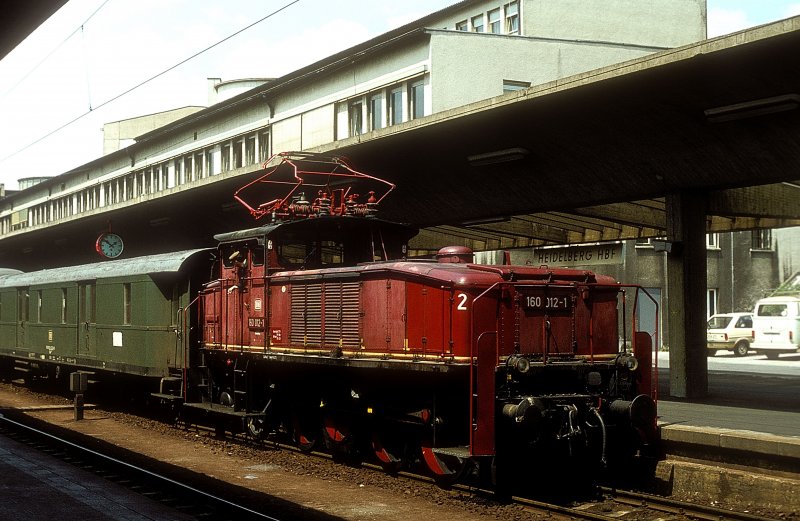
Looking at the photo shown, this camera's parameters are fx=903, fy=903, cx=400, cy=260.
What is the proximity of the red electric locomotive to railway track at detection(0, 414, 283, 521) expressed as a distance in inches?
87.2

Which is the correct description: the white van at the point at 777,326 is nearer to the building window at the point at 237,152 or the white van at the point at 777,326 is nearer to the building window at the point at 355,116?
the building window at the point at 355,116

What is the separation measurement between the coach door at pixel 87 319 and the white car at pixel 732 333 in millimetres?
27690

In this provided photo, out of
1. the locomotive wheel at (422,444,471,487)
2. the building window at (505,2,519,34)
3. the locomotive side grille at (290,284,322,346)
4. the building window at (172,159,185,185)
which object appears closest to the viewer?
the locomotive wheel at (422,444,471,487)

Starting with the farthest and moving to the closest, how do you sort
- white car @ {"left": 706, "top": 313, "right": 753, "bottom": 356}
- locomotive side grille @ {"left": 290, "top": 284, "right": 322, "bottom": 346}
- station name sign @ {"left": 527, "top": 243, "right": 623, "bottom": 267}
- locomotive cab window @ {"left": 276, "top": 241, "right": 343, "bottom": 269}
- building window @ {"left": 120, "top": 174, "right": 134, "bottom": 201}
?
1. building window @ {"left": 120, "top": 174, "right": 134, "bottom": 201}
2. white car @ {"left": 706, "top": 313, "right": 753, "bottom": 356}
3. station name sign @ {"left": 527, "top": 243, "right": 623, "bottom": 267}
4. locomotive cab window @ {"left": 276, "top": 241, "right": 343, "bottom": 269}
5. locomotive side grille @ {"left": 290, "top": 284, "right": 322, "bottom": 346}

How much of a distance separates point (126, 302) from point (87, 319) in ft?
7.29

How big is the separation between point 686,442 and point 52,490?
25.4 ft

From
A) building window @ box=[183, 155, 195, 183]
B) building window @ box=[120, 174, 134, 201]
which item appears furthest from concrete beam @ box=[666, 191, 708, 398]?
building window @ box=[120, 174, 134, 201]

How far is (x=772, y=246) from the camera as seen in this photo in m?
45.6

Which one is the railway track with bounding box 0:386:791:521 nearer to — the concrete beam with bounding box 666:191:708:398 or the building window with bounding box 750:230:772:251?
the concrete beam with bounding box 666:191:708:398

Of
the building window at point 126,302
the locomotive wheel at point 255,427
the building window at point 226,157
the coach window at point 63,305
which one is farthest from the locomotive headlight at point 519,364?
the building window at point 226,157

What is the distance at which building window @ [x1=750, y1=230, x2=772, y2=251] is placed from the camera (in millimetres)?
45094

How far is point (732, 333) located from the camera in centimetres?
3878

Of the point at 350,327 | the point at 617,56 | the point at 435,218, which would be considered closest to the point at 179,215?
the point at 435,218

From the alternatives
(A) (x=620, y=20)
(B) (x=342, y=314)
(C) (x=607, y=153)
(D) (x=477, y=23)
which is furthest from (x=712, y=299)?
(B) (x=342, y=314)
